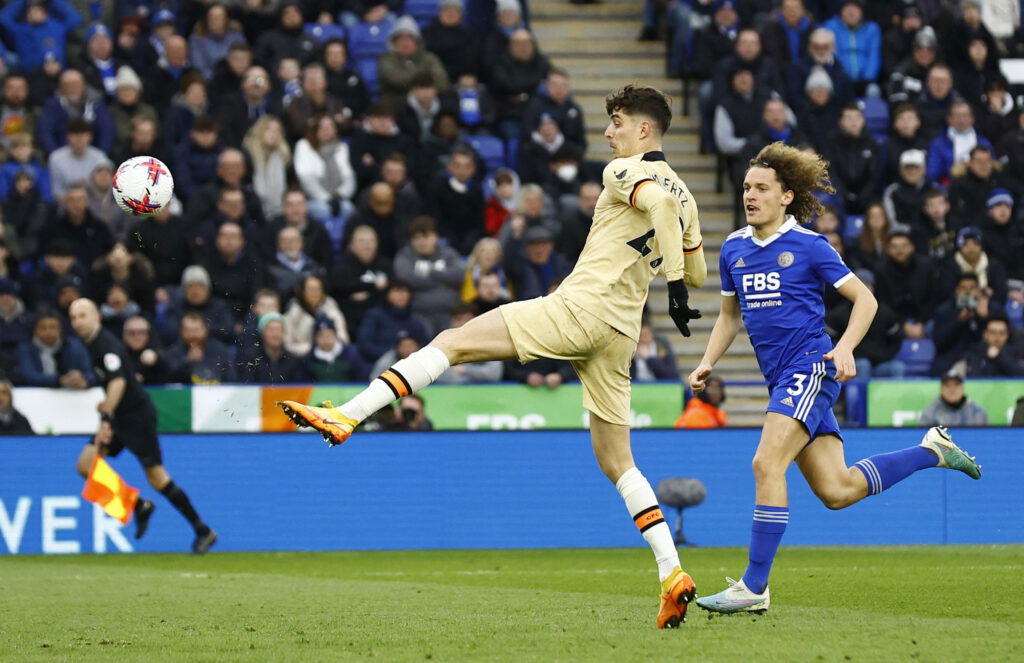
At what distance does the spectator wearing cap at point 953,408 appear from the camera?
620 inches

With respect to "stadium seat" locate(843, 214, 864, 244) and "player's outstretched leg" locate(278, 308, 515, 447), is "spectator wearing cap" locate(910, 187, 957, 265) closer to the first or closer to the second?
"stadium seat" locate(843, 214, 864, 244)

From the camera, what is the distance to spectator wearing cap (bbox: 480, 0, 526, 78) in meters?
19.6

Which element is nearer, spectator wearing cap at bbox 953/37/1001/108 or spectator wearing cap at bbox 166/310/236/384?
spectator wearing cap at bbox 166/310/236/384

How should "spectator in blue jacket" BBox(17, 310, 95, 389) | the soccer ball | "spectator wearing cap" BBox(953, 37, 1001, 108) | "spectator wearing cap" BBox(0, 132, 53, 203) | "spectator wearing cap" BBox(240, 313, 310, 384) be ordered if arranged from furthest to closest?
"spectator wearing cap" BBox(953, 37, 1001, 108) < "spectator wearing cap" BBox(0, 132, 53, 203) < "spectator in blue jacket" BBox(17, 310, 95, 389) < "spectator wearing cap" BBox(240, 313, 310, 384) < the soccer ball

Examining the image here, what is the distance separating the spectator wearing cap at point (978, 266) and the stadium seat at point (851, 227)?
3.80ft

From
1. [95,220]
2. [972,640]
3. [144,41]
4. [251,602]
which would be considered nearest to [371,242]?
[95,220]

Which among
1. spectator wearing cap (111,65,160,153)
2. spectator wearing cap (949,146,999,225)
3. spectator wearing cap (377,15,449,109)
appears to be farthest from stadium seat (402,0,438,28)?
spectator wearing cap (949,146,999,225)

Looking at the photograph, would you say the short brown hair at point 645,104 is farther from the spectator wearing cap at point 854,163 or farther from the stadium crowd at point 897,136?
the spectator wearing cap at point 854,163

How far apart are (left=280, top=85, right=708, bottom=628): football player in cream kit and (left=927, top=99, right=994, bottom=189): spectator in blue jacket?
1237 centimetres

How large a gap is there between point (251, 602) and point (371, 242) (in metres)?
8.02

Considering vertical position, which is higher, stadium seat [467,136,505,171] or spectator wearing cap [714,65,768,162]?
spectator wearing cap [714,65,768,162]

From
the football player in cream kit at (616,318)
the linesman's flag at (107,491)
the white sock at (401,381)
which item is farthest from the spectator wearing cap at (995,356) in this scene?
the white sock at (401,381)

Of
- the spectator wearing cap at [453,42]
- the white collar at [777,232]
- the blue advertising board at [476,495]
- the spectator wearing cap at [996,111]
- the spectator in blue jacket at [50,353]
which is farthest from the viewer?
the spectator wearing cap at [996,111]

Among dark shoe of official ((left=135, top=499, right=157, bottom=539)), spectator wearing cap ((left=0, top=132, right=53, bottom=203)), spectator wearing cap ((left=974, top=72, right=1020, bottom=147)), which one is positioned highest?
spectator wearing cap ((left=974, top=72, right=1020, bottom=147))
